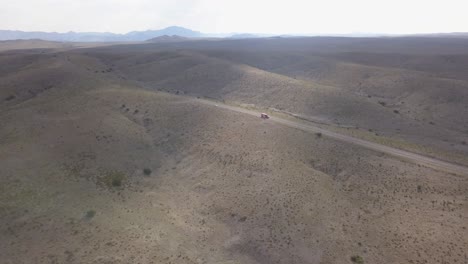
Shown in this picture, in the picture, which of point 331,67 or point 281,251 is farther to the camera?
point 331,67

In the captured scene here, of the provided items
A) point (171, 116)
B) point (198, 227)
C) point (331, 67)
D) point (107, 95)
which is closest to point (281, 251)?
point (198, 227)

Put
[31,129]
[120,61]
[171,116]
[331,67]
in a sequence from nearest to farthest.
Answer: [31,129]
[171,116]
[331,67]
[120,61]

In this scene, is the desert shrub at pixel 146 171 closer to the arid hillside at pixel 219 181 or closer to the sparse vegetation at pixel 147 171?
the sparse vegetation at pixel 147 171

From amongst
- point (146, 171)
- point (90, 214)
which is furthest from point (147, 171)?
point (90, 214)

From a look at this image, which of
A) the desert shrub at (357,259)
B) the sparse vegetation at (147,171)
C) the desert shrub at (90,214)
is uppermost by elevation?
the desert shrub at (90,214)

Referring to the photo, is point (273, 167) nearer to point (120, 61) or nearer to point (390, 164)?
point (390, 164)

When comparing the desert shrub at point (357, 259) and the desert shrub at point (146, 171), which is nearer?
the desert shrub at point (357, 259)

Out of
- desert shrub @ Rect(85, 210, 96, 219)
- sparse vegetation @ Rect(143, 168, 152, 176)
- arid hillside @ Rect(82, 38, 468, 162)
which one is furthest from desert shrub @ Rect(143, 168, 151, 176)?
arid hillside @ Rect(82, 38, 468, 162)

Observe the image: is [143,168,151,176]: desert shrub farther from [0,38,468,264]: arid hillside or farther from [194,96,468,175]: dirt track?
[194,96,468,175]: dirt track

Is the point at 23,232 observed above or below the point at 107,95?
below

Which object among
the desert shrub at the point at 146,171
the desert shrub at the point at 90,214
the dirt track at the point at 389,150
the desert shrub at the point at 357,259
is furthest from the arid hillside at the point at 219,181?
the dirt track at the point at 389,150
